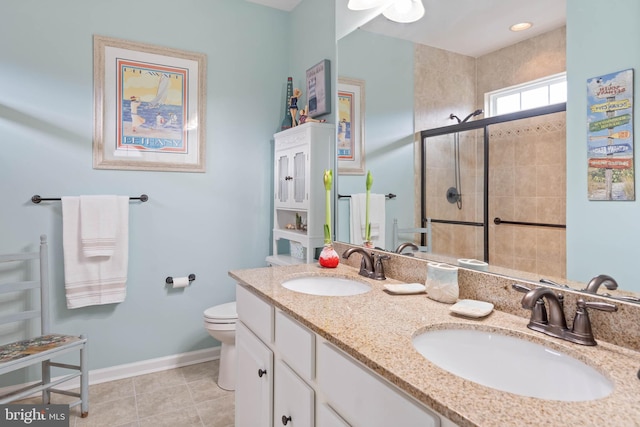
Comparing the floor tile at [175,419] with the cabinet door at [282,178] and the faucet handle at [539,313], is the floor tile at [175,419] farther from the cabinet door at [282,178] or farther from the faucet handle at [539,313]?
the faucet handle at [539,313]

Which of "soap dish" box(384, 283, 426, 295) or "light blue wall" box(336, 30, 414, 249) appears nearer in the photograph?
"soap dish" box(384, 283, 426, 295)

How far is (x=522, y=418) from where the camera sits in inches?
24.7

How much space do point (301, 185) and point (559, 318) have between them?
1778mm

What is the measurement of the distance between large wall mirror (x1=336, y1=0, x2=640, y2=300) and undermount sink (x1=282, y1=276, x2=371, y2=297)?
11.2 inches

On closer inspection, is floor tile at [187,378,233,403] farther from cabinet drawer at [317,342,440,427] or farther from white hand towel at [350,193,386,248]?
cabinet drawer at [317,342,440,427]

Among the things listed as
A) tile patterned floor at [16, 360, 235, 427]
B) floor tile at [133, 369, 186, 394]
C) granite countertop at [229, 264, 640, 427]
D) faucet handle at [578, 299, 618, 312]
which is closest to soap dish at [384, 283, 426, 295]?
granite countertop at [229, 264, 640, 427]

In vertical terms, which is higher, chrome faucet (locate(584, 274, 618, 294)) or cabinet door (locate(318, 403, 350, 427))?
chrome faucet (locate(584, 274, 618, 294))

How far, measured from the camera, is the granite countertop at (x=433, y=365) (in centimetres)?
64

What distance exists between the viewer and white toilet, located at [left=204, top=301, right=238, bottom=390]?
2346mm

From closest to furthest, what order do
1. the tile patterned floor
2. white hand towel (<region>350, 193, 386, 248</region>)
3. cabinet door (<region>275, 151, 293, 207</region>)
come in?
white hand towel (<region>350, 193, 386, 248</region>), the tile patterned floor, cabinet door (<region>275, 151, 293, 207</region>)

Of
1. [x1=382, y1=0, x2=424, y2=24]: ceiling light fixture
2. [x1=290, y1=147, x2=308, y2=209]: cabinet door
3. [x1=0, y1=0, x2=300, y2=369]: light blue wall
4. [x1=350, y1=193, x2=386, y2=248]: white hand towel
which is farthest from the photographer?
[x1=290, y1=147, x2=308, y2=209]: cabinet door

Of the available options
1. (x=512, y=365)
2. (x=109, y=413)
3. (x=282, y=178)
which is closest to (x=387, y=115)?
(x=282, y=178)

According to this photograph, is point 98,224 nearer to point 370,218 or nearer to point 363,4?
point 370,218

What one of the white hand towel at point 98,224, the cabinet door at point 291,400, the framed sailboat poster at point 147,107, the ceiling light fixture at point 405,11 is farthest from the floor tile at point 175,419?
the ceiling light fixture at point 405,11
